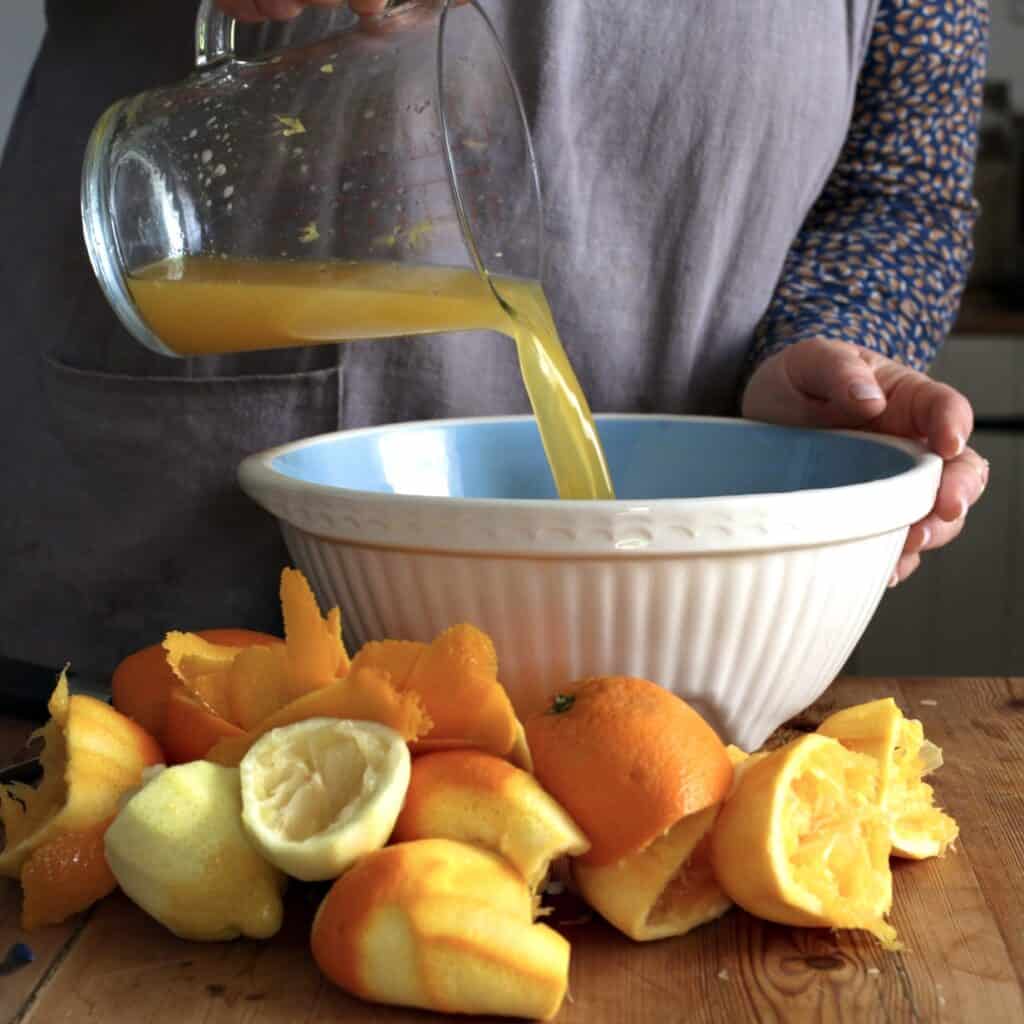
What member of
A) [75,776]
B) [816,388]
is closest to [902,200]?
[816,388]

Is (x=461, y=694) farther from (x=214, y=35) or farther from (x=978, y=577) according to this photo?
(x=978, y=577)

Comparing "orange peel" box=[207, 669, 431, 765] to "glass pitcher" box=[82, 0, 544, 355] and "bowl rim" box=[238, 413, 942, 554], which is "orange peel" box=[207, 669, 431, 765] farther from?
"glass pitcher" box=[82, 0, 544, 355]

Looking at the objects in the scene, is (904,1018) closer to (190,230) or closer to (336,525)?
(336,525)

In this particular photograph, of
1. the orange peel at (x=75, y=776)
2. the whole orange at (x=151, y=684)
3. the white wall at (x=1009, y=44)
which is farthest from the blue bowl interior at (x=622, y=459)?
the white wall at (x=1009, y=44)

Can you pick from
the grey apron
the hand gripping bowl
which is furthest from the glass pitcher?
the grey apron

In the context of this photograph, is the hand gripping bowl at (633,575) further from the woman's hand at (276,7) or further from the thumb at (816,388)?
the woman's hand at (276,7)

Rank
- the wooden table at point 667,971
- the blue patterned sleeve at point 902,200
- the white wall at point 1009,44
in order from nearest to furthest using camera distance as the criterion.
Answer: the wooden table at point 667,971, the blue patterned sleeve at point 902,200, the white wall at point 1009,44

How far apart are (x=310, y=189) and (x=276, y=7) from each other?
10 cm

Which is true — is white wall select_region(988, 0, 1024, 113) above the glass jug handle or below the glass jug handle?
below

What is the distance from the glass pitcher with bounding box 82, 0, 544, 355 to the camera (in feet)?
2.57

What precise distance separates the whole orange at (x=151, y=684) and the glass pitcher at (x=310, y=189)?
0.58ft

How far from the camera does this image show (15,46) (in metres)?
1.98

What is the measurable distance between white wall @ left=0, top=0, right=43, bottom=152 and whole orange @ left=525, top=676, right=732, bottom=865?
1.61m

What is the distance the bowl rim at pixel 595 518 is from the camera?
68 centimetres
